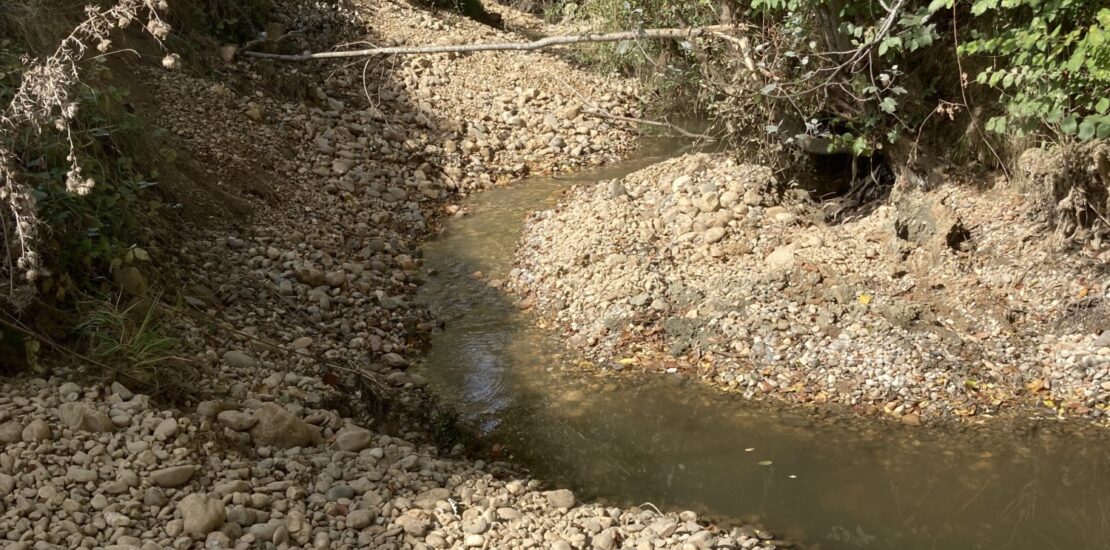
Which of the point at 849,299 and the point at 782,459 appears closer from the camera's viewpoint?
the point at 782,459

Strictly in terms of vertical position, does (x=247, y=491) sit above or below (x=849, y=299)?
below

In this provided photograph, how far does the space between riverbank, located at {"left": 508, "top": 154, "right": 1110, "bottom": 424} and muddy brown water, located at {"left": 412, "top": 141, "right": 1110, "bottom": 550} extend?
21 cm

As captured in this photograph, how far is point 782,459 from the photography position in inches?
178

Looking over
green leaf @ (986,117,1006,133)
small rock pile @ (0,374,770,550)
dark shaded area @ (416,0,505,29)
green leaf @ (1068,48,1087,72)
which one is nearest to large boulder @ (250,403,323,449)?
small rock pile @ (0,374,770,550)

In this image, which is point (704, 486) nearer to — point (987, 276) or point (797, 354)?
point (797, 354)

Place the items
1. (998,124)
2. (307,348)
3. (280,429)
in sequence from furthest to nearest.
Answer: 1. (307,348)
2. (998,124)
3. (280,429)

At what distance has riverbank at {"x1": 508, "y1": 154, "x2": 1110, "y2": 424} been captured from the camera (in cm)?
493

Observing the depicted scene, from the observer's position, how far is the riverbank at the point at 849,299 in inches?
194

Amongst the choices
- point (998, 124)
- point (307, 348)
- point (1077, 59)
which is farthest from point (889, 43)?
point (307, 348)

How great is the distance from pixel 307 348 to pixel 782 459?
266 centimetres

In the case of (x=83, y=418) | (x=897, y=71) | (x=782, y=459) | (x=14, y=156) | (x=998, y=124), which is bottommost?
(x=782, y=459)

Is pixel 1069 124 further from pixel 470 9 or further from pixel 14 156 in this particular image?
pixel 470 9

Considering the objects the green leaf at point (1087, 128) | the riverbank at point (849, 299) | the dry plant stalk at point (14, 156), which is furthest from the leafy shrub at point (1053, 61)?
the dry plant stalk at point (14, 156)

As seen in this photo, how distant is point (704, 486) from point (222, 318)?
281 centimetres
